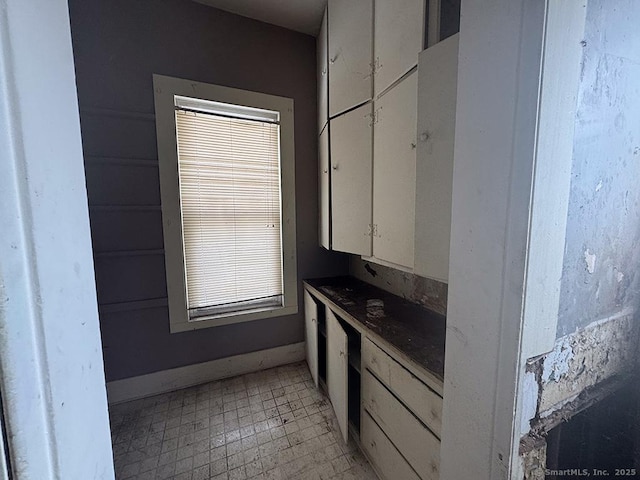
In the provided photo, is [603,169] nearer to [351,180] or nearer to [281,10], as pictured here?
[351,180]

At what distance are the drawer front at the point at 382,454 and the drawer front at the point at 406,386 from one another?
0.28m

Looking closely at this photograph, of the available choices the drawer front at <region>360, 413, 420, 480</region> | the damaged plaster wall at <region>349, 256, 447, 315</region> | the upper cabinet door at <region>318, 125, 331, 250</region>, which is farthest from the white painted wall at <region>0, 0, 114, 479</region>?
the upper cabinet door at <region>318, 125, 331, 250</region>

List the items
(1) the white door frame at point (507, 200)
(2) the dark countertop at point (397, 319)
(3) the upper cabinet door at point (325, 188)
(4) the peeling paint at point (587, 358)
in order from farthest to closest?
1. (3) the upper cabinet door at point (325, 188)
2. (2) the dark countertop at point (397, 319)
3. (4) the peeling paint at point (587, 358)
4. (1) the white door frame at point (507, 200)

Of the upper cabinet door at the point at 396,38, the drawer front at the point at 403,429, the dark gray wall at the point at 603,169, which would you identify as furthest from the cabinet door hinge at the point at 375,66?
the drawer front at the point at 403,429

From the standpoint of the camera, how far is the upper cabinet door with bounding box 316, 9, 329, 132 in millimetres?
1855

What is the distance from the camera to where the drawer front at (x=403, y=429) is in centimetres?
94

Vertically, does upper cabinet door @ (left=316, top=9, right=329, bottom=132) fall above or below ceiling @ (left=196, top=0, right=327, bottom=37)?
below

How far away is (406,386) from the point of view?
104 cm

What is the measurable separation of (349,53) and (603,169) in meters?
1.39

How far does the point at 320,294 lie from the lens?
6.30 ft

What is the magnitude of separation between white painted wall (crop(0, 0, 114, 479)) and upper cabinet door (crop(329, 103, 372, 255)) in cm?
122

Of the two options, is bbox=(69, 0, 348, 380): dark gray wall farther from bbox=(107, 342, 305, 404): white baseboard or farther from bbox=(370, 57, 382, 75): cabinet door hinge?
bbox=(370, 57, 382, 75): cabinet door hinge

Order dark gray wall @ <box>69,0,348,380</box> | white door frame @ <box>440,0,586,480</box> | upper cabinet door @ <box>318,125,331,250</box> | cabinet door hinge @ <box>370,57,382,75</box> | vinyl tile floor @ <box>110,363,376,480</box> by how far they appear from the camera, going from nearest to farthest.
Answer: white door frame @ <box>440,0,586,480</box>
cabinet door hinge @ <box>370,57,382,75</box>
vinyl tile floor @ <box>110,363,376,480</box>
dark gray wall @ <box>69,0,348,380</box>
upper cabinet door @ <box>318,125,331,250</box>

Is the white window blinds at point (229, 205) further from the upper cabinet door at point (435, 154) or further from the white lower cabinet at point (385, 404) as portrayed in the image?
the upper cabinet door at point (435, 154)
